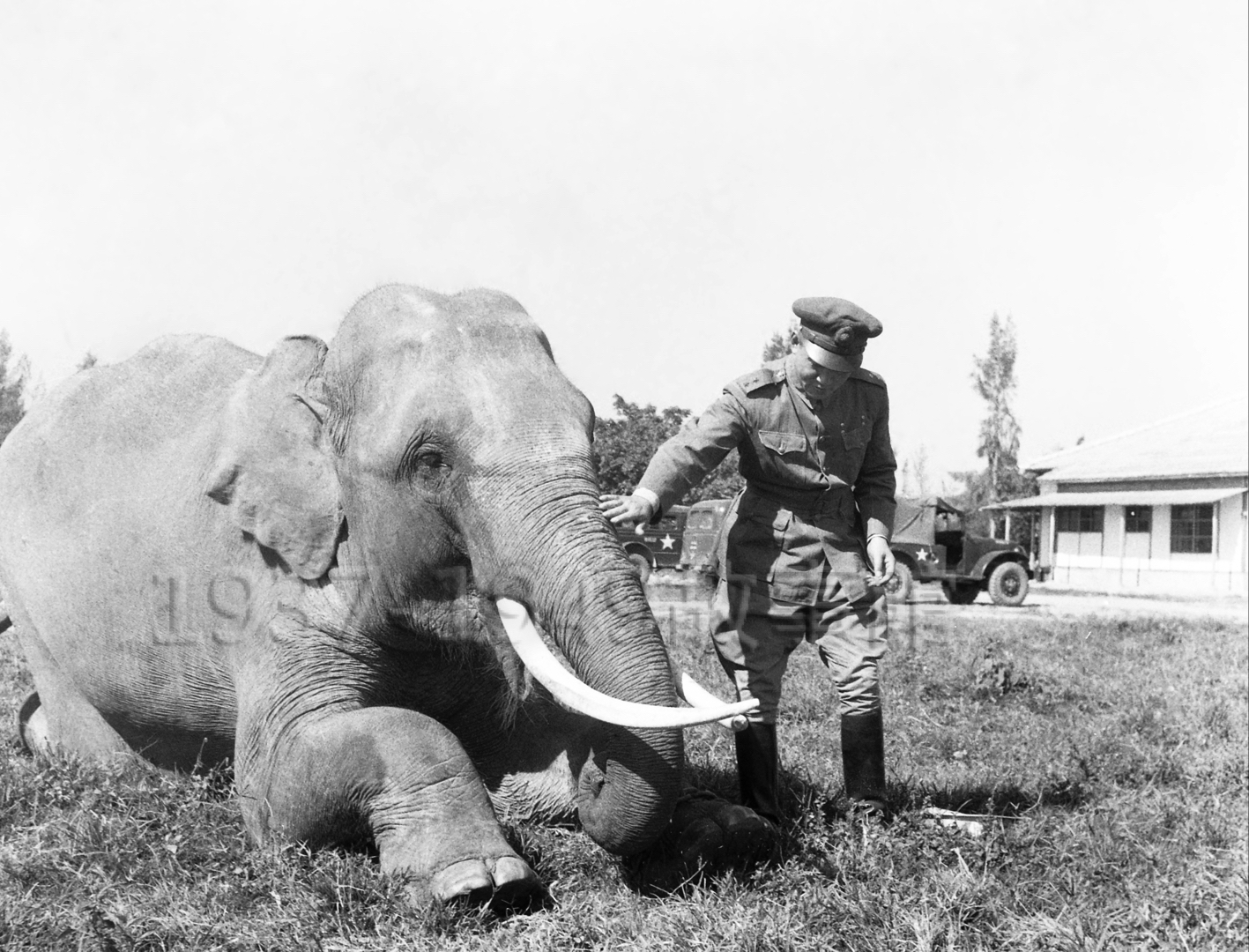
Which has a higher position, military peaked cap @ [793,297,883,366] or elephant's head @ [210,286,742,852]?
military peaked cap @ [793,297,883,366]

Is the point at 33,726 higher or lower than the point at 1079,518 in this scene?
lower

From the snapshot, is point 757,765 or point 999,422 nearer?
point 757,765

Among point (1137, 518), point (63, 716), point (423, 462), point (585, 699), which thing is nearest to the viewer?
point (585, 699)

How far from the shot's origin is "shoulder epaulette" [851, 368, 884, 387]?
4.91 meters

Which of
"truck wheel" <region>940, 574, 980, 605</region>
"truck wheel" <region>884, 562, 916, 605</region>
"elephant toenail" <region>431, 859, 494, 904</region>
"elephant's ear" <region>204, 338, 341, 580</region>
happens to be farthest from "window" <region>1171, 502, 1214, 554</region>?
"elephant toenail" <region>431, 859, 494, 904</region>

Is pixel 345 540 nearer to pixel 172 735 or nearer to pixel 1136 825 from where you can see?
pixel 172 735

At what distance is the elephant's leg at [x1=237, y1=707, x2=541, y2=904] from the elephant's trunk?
339mm

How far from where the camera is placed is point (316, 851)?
3945 millimetres

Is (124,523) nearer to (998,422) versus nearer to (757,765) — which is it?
(757,765)

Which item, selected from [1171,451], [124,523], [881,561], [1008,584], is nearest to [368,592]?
[124,523]

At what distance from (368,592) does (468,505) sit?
2.08 ft

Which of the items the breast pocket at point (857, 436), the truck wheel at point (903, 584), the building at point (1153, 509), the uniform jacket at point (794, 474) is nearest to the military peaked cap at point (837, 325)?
the uniform jacket at point (794, 474)

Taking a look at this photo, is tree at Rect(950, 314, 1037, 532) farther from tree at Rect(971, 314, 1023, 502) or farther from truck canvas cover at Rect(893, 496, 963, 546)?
truck canvas cover at Rect(893, 496, 963, 546)

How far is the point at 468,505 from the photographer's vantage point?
147 inches
